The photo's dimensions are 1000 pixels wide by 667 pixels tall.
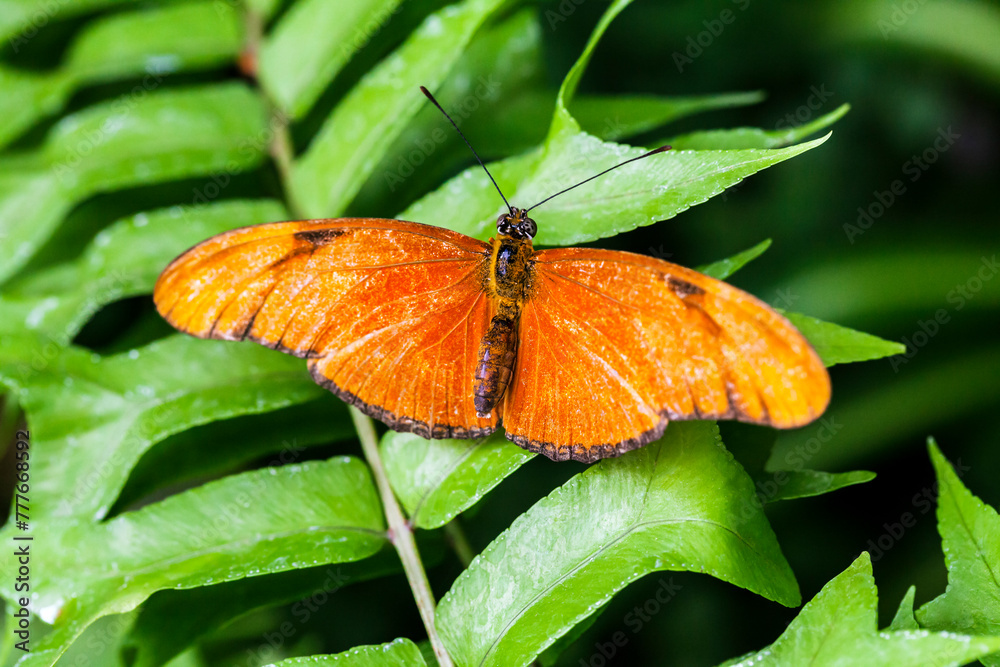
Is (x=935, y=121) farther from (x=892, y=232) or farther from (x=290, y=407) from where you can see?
(x=290, y=407)

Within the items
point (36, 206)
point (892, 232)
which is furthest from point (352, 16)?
point (892, 232)

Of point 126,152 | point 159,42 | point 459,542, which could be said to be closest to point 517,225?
point 459,542

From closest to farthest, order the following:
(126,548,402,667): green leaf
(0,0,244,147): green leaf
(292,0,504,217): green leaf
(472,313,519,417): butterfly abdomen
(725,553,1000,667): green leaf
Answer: (725,553,1000,667): green leaf, (472,313,519,417): butterfly abdomen, (126,548,402,667): green leaf, (292,0,504,217): green leaf, (0,0,244,147): green leaf

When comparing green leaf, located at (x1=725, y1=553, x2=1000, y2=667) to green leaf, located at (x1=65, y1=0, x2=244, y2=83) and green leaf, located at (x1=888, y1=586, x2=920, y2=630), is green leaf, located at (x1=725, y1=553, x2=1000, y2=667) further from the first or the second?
green leaf, located at (x1=65, y1=0, x2=244, y2=83)

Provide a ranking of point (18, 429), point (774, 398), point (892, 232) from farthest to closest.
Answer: point (892, 232), point (18, 429), point (774, 398)

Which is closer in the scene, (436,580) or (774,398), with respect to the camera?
(774,398)

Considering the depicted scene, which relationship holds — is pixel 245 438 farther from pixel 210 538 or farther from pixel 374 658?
pixel 374 658

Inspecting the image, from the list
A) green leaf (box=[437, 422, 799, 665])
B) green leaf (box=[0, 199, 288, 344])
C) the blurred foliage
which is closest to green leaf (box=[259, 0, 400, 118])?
the blurred foliage
